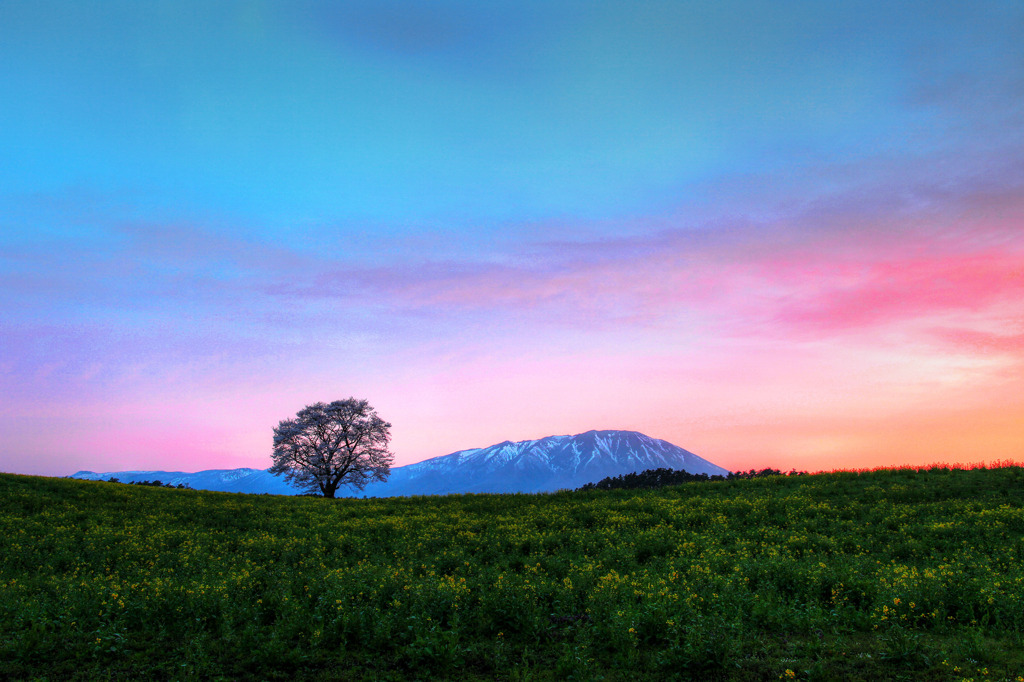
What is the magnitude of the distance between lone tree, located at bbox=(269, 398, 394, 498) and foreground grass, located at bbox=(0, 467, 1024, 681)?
40417 mm

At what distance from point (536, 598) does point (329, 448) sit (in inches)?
2253

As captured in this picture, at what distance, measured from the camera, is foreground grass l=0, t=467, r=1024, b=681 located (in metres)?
9.95

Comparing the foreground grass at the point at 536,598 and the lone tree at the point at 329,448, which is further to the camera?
the lone tree at the point at 329,448

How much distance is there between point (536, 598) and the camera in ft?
42.3

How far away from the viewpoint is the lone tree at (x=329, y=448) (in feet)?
215

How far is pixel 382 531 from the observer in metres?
24.4

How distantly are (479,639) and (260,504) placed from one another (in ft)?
89.9

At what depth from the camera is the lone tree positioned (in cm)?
6544

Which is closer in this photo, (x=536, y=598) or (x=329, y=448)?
(x=536, y=598)

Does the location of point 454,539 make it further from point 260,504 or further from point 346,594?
point 260,504

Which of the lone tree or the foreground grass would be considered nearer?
the foreground grass

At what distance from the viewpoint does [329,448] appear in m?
65.6

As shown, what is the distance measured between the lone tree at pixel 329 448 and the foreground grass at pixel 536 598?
133 ft

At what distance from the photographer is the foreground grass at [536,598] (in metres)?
9.95
